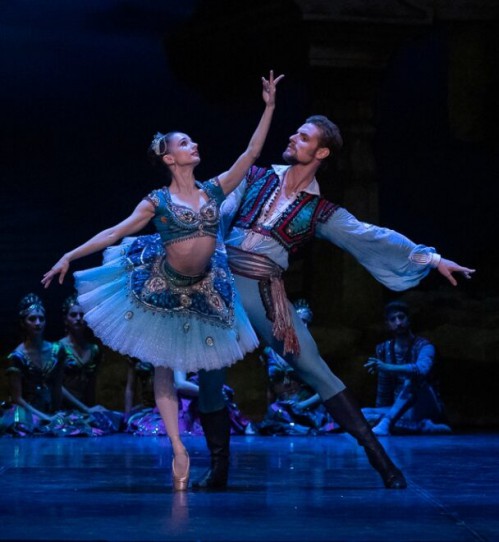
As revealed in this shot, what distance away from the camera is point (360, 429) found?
4051 millimetres

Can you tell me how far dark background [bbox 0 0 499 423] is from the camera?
8.32m

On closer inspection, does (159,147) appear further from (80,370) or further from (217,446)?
(80,370)

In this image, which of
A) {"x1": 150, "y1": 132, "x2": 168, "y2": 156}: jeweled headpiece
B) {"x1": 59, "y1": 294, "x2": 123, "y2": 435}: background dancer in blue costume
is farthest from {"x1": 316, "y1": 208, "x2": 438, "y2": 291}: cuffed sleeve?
{"x1": 59, "y1": 294, "x2": 123, "y2": 435}: background dancer in blue costume

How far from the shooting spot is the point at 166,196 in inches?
159

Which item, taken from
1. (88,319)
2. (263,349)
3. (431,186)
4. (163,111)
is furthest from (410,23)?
(88,319)

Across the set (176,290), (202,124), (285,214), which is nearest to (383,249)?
(285,214)

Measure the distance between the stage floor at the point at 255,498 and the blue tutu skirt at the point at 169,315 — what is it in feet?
1.50

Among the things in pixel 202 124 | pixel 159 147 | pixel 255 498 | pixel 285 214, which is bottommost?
pixel 255 498

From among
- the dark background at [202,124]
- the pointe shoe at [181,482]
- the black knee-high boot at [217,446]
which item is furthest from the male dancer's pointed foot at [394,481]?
the dark background at [202,124]

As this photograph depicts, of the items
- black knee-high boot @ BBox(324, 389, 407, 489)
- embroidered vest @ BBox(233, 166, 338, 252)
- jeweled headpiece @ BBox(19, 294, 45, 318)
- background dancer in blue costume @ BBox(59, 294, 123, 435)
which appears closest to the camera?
black knee-high boot @ BBox(324, 389, 407, 489)

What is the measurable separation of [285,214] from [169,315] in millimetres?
561

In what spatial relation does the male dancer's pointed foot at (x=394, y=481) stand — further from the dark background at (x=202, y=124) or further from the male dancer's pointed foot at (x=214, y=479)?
the dark background at (x=202, y=124)

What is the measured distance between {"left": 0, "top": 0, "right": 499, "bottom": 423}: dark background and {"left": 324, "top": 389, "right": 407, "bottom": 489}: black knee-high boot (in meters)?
4.56

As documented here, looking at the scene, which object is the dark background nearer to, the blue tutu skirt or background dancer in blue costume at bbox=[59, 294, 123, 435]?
background dancer in blue costume at bbox=[59, 294, 123, 435]
